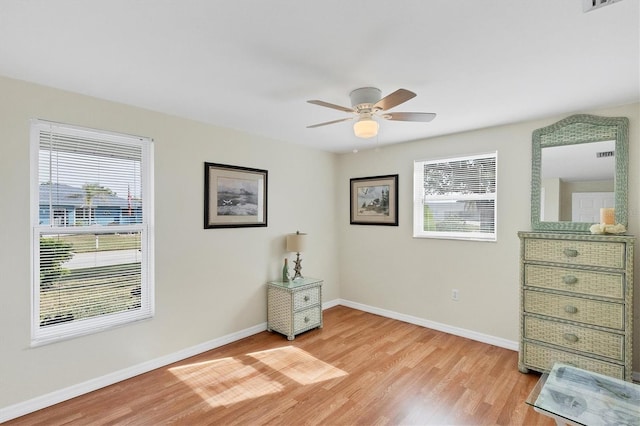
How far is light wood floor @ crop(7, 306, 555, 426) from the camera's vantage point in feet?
7.09

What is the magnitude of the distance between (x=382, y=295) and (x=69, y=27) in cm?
404

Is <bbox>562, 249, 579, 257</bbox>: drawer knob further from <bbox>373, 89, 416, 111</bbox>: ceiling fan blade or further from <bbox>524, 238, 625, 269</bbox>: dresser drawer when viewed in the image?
<bbox>373, 89, 416, 111</bbox>: ceiling fan blade

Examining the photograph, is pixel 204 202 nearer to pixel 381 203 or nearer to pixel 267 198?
pixel 267 198

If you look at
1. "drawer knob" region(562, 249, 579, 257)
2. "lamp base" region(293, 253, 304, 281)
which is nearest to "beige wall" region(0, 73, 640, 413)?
"lamp base" region(293, 253, 304, 281)

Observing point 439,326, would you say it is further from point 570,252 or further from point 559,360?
point 570,252

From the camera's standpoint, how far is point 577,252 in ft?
8.34

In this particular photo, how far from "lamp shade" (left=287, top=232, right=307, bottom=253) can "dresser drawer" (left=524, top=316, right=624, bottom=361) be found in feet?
7.84

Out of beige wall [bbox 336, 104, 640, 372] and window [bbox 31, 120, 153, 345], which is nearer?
window [bbox 31, 120, 153, 345]

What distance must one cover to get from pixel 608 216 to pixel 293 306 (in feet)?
9.88

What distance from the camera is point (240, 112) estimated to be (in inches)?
114

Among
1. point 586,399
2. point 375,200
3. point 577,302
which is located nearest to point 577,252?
point 577,302

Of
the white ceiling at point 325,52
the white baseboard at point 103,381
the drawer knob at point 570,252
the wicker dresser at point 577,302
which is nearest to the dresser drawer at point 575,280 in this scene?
the wicker dresser at point 577,302

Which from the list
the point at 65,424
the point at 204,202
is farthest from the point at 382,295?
the point at 65,424

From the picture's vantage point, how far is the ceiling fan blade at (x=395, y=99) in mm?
1854
